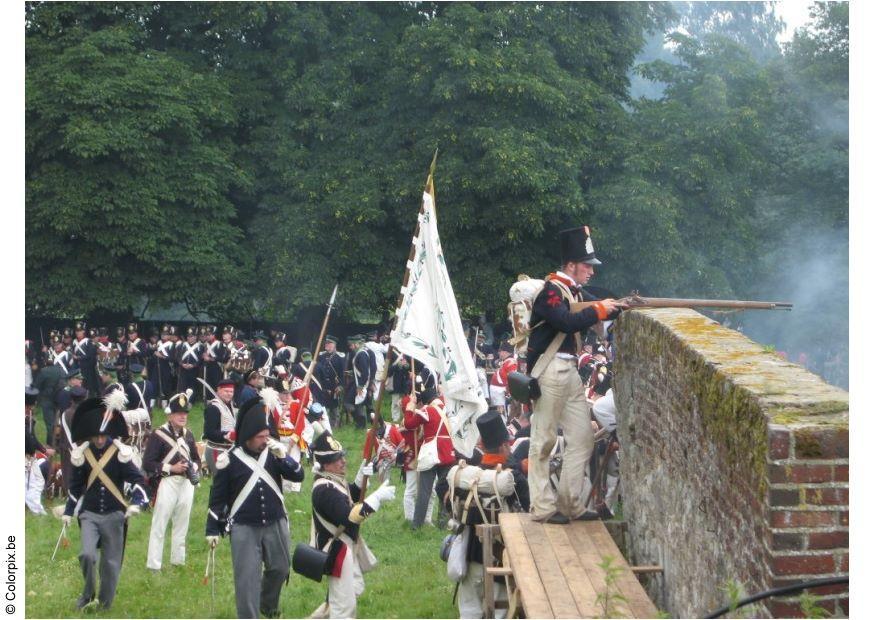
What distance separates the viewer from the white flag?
9875mm

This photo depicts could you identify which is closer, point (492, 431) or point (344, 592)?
point (344, 592)

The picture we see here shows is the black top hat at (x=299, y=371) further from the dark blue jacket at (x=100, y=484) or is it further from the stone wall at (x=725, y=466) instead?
the stone wall at (x=725, y=466)

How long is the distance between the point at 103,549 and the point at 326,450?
10.7 ft

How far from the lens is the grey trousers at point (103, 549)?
37.2 ft

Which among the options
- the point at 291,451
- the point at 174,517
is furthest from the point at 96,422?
the point at 291,451

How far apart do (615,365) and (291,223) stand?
22.8 m

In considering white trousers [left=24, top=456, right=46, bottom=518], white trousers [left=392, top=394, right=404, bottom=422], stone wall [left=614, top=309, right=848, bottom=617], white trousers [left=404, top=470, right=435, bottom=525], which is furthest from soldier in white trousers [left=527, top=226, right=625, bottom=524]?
white trousers [left=392, top=394, right=404, bottom=422]

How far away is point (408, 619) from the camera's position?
1113 centimetres

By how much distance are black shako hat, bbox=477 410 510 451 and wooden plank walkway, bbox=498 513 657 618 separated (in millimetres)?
1319

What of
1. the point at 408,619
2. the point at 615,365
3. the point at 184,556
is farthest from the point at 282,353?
the point at 615,365

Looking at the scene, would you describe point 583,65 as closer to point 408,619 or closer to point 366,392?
point 366,392

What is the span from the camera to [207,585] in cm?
Result: 1260

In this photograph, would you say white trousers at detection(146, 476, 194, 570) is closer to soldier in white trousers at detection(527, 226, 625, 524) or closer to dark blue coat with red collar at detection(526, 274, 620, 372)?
soldier in white trousers at detection(527, 226, 625, 524)

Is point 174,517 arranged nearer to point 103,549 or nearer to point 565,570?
point 103,549
